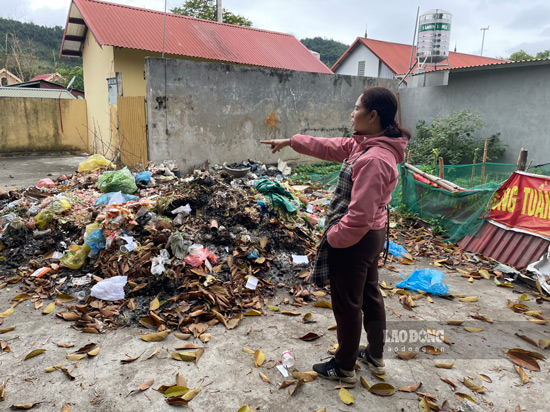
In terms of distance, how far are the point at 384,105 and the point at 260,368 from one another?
1.86 m

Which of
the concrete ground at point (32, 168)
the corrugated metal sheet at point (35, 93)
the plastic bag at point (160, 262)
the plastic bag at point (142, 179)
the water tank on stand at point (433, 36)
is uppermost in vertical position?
the water tank on stand at point (433, 36)

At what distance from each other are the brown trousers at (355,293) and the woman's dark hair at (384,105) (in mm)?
577

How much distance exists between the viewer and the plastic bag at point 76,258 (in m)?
3.91

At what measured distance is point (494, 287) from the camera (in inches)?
159

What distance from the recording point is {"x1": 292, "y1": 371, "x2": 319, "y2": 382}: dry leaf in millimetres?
2453

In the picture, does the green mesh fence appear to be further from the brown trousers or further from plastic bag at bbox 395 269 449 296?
the brown trousers

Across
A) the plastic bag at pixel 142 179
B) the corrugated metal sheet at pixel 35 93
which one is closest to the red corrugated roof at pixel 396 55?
the corrugated metal sheet at pixel 35 93

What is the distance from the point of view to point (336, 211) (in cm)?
223

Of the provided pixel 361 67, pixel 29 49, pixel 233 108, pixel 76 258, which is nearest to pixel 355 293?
pixel 76 258

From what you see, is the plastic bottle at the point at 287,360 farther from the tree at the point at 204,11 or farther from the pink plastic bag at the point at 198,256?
the tree at the point at 204,11

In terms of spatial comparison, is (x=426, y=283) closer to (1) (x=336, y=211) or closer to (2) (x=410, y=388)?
(2) (x=410, y=388)

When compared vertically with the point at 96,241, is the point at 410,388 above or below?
below

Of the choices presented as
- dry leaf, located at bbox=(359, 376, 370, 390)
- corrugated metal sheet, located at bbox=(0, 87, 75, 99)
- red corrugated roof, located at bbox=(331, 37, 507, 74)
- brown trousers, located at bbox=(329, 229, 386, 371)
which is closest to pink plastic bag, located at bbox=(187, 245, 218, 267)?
brown trousers, located at bbox=(329, 229, 386, 371)

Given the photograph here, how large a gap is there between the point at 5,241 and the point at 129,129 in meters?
4.58
